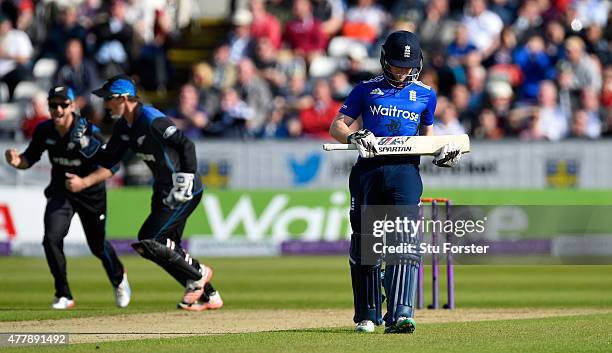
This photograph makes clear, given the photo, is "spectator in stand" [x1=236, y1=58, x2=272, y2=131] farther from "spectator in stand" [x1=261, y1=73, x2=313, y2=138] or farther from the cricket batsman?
the cricket batsman

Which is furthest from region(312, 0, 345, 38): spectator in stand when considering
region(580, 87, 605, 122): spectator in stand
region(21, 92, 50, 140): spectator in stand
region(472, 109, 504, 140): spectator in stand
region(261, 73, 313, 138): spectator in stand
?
region(21, 92, 50, 140): spectator in stand

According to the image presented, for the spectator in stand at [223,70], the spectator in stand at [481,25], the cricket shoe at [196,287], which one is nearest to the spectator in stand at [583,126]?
the spectator in stand at [481,25]

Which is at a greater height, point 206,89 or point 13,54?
point 13,54

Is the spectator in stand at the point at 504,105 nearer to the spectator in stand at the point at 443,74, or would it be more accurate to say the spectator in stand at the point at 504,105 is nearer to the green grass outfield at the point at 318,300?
the spectator in stand at the point at 443,74

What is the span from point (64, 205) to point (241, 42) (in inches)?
457

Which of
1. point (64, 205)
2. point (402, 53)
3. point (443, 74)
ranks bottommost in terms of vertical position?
point (64, 205)

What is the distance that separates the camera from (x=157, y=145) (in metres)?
13.6

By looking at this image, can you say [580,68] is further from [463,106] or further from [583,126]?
[463,106]

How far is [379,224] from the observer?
1091 centimetres

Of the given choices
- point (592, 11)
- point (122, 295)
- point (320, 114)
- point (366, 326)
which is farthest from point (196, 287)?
point (592, 11)

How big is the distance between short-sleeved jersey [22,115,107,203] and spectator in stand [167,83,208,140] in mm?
8511

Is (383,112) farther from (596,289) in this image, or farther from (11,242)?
(11,242)

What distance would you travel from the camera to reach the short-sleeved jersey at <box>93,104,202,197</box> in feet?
44.3

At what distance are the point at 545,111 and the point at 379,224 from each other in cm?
1272
